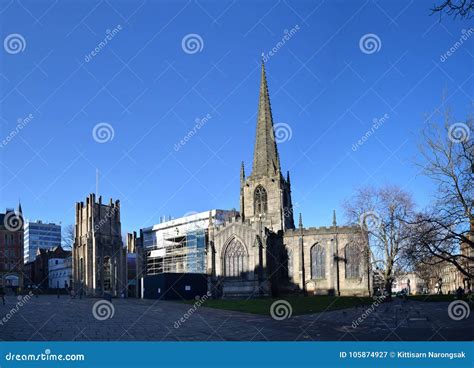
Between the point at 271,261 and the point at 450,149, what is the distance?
45761 mm

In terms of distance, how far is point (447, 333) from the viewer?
1653 centimetres

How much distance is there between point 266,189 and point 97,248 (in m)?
27.9

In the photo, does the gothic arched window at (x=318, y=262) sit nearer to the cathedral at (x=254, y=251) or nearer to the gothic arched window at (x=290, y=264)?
the cathedral at (x=254, y=251)

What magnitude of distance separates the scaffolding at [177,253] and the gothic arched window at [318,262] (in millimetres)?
19740

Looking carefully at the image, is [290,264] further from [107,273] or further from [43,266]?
[43,266]

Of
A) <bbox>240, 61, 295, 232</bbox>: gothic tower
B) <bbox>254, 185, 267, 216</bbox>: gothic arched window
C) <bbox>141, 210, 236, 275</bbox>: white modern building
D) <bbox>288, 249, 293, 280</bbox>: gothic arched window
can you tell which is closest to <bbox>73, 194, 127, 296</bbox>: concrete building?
<bbox>141, 210, 236, 275</bbox>: white modern building

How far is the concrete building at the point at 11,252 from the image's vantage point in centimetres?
8838

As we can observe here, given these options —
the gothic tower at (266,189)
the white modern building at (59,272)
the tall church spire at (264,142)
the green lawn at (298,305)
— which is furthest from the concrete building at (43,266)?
the green lawn at (298,305)

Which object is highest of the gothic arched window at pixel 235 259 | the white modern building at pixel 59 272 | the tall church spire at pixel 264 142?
the tall church spire at pixel 264 142

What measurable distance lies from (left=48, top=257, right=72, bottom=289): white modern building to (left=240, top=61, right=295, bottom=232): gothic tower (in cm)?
3863

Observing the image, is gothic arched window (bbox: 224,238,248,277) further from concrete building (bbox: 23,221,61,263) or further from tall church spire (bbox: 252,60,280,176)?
concrete building (bbox: 23,221,61,263)

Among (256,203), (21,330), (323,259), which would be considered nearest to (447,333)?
(21,330)

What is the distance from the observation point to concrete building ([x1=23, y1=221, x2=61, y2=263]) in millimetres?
171500

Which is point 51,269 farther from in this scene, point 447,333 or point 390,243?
point 447,333
